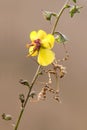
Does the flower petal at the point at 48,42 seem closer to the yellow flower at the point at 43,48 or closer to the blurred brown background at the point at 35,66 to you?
the yellow flower at the point at 43,48

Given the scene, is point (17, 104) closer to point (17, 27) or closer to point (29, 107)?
point (29, 107)

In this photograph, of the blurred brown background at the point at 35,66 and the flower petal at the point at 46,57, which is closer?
the flower petal at the point at 46,57

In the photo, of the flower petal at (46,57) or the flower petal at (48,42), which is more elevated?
the flower petal at (48,42)

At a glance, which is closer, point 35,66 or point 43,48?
point 43,48

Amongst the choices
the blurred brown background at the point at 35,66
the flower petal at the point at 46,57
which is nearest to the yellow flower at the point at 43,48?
the flower petal at the point at 46,57

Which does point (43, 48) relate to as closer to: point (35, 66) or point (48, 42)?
point (48, 42)

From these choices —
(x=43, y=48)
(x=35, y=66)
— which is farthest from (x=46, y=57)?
(x=35, y=66)
